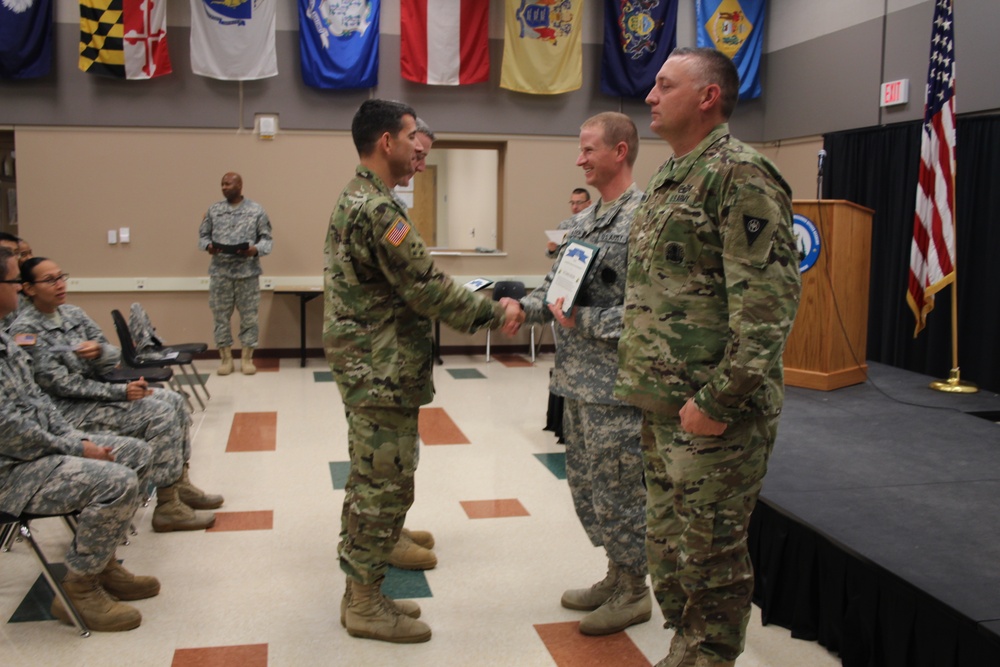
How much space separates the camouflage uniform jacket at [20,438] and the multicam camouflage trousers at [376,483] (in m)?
0.95

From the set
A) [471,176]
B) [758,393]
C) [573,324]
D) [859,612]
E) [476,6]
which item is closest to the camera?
[758,393]

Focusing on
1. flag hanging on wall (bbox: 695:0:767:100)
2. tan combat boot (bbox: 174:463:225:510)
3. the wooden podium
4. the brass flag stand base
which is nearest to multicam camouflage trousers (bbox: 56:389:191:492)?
tan combat boot (bbox: 174:463:225:510)

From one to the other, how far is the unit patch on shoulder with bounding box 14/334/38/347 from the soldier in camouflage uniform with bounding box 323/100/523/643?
1.33 m


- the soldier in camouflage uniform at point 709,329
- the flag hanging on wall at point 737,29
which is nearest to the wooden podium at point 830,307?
the soldier in camouflage uniform at point 709,329

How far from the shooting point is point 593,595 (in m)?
2.88

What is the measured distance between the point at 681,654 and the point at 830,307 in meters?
3.21

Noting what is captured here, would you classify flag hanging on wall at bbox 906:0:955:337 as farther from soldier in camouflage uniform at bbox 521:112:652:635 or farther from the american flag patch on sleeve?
the american flag patch on sleeve

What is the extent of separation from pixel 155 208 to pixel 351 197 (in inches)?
242

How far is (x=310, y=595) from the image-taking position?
2.99 m

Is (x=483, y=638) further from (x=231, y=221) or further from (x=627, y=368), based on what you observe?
(x=231, y=221)

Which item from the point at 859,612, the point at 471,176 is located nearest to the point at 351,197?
the point at 859,612

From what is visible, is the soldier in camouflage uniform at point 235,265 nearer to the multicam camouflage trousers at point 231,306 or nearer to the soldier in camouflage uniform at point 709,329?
the multicam camouflage trousers at point 231,306

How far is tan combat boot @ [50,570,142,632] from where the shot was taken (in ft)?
8.86

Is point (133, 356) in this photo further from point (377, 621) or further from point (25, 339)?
point (377, 621)
